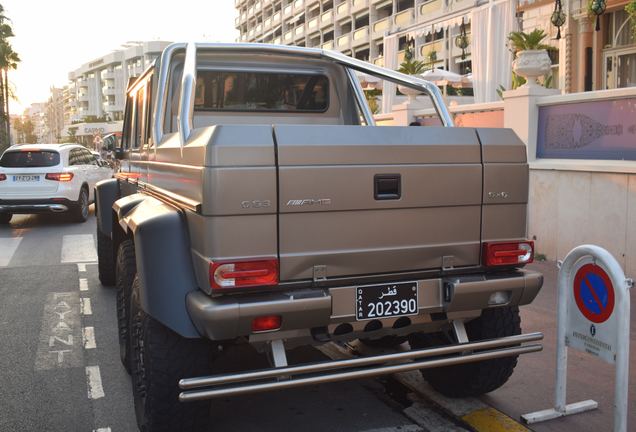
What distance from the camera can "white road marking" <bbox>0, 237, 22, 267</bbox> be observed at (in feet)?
31.6

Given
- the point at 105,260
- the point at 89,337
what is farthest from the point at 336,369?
the point at 105,260

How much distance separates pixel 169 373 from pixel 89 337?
2714mm

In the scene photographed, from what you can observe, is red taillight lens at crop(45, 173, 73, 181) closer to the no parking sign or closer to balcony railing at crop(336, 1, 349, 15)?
the no parking sign

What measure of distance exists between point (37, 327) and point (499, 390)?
4096mm

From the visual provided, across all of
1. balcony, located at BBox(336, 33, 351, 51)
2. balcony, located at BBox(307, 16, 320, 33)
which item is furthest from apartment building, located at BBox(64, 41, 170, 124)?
balcony, located at BBox(336, 33, 351, 51)

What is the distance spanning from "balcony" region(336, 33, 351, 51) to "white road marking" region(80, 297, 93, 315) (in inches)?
1810

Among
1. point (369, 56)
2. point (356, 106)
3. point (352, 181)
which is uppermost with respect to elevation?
point (369, 56)

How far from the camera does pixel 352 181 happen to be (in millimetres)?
3293

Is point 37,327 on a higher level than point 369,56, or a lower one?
lower

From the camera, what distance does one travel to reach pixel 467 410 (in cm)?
407

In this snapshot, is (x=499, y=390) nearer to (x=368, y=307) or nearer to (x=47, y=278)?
(x=368, y=307)

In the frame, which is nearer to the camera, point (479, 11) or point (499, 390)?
point (499, 390)

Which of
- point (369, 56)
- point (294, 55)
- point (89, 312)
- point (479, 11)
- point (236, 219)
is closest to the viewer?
point (236, 219)

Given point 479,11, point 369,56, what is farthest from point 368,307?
point 369,56
